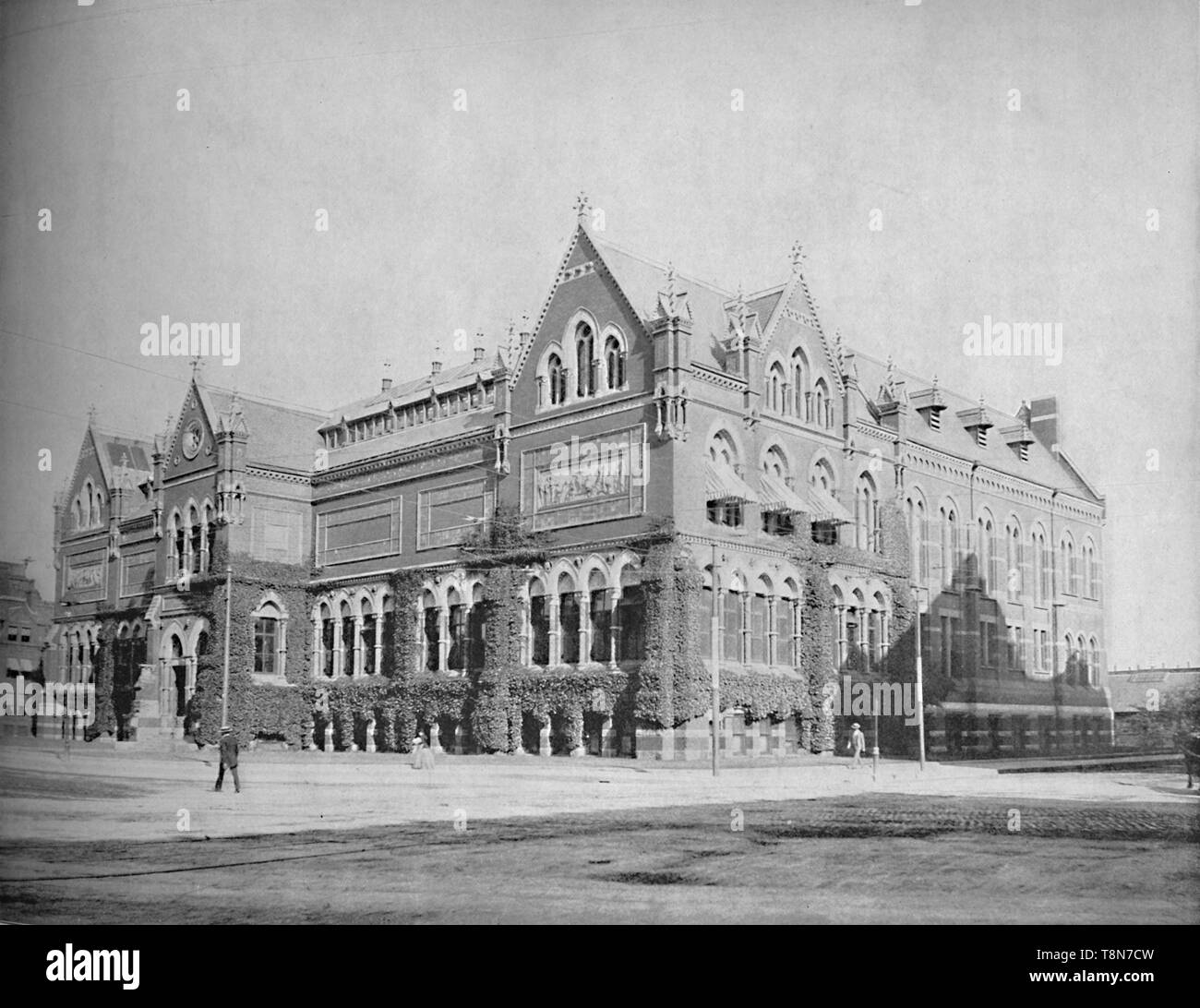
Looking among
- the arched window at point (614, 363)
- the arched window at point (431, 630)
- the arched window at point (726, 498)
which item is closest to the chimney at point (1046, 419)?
the arched window at point (726, 498)

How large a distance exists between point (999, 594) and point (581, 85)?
12.0 meters

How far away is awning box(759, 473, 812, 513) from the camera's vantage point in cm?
2219

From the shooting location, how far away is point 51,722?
764 inches

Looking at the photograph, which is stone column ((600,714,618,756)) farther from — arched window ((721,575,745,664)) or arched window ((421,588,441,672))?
arched window ((421,588,441,672))

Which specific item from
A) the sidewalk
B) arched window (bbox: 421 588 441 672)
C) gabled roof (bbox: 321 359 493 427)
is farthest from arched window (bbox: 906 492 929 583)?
arched window (bbox: 421 588 441 672)

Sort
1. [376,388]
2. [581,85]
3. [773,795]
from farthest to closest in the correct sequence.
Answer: [376,388], [773,795], [581,85]

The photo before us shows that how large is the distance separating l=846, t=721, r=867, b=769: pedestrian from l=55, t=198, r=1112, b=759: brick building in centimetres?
43

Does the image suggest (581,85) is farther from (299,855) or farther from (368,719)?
(368,719)

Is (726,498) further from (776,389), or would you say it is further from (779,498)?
(776,389)

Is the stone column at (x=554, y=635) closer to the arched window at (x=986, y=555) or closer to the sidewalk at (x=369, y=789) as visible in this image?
the sidewalk at (x=369, y=789)

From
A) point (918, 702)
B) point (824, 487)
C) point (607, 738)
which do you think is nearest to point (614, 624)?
point (607, 738)
